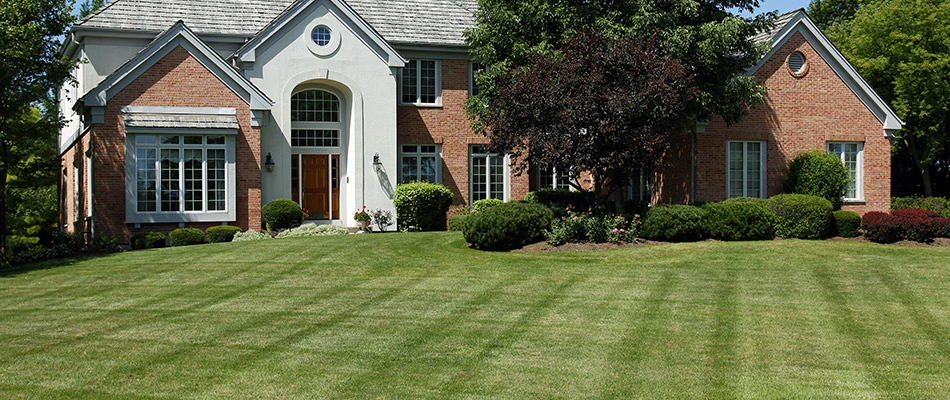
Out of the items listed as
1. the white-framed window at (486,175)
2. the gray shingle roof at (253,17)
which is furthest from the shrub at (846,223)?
the gray shingle roof at (253,17)

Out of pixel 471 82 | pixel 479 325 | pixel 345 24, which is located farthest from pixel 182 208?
pixel 479 325

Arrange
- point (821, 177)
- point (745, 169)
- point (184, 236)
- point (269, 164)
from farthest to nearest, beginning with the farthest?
point (745, 169) → point (821, 177) → point (269, 164) → point (184, 236)

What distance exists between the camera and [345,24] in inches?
1058

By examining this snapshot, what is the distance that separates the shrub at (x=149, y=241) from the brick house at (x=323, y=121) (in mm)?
655

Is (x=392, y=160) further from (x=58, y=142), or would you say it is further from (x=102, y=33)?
(x=58, y=142)

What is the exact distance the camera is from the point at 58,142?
111 ft

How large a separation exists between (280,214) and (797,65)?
16322 millimetres

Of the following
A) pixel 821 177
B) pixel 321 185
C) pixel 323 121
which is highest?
pixel 323 121

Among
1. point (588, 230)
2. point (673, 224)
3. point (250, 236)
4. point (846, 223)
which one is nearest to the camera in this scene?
point (588, 230)

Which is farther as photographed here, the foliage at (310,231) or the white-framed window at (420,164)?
the white-framed window at (420,164)

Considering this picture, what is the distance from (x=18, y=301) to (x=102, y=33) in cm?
1396

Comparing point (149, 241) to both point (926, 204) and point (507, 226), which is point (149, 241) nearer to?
point (507, 226)

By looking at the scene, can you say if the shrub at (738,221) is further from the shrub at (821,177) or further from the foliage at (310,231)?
the foliage at (310,231)

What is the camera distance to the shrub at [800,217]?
22797 millimetres
